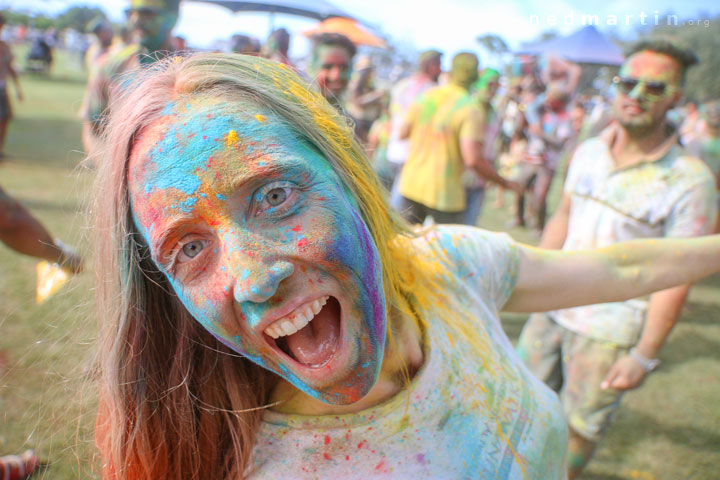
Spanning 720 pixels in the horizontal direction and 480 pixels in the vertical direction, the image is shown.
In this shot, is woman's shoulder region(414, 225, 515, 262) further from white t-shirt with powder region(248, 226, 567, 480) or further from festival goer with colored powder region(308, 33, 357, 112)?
festival goer with colored powder region(308, 33, 357, 112)

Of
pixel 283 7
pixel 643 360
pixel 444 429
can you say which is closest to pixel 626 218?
pixel 643 360

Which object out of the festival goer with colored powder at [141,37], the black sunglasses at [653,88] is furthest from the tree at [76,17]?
the black sunglasses at [653,88]

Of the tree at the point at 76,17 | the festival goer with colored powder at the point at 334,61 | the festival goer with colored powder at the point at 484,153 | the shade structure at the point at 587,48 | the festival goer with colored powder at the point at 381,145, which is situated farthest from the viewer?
the tree at the point at 76,17

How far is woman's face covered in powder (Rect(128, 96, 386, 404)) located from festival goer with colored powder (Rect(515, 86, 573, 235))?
21.3 ft

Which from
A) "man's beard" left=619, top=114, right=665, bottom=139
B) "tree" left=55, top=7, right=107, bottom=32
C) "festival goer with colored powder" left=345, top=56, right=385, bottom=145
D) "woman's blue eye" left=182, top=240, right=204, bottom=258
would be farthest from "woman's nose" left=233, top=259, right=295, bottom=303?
"tree" left=55, top=7, right=107, bottom=32

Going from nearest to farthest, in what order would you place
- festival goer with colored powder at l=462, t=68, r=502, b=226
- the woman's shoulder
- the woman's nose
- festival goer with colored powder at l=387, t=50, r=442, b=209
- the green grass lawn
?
the woman's nose, the green grass lawn, the woman's shoulder, festival goer with colored powder at l=462, t=68, r=502, b=226, festival goer with colored powder at l=387, t=50, r=442, b=209

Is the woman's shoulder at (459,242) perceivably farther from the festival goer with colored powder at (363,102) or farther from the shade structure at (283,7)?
the shade structure at (283,7)

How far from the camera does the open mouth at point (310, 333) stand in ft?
3.07

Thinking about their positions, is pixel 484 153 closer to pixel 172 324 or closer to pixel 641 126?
pixel 641 126

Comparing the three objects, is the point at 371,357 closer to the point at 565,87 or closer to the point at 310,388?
the point at 310,388

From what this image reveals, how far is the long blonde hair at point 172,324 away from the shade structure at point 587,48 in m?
12.8

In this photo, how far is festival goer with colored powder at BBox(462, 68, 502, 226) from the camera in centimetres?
472

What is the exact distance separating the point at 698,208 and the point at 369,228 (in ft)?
5.78

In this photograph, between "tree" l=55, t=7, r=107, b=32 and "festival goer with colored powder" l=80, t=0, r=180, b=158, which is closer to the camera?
"festival goer with colored powder" l=80, t=0, r=180, b=158
